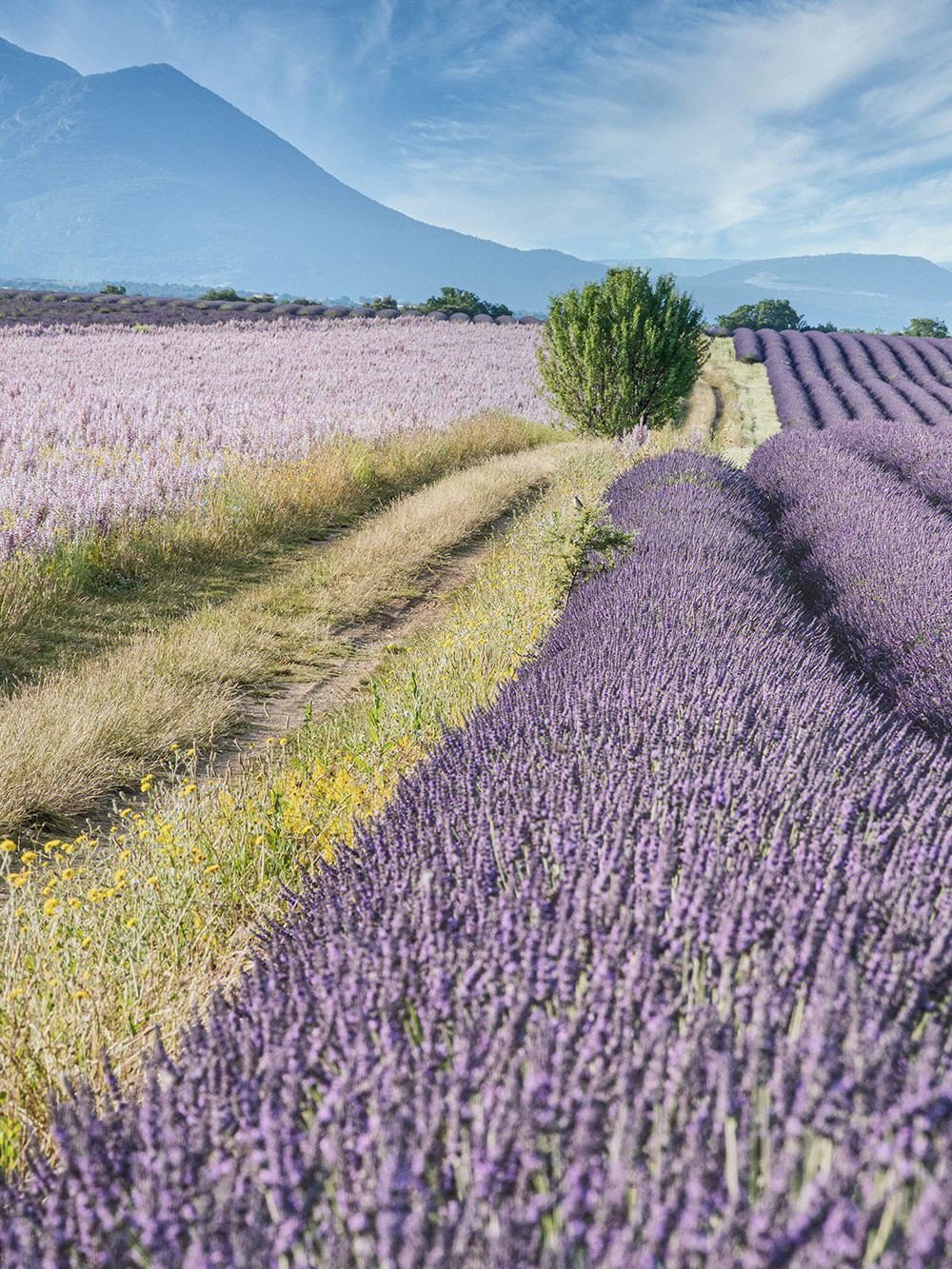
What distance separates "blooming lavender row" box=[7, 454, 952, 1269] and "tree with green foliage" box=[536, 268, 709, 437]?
11.7 metres

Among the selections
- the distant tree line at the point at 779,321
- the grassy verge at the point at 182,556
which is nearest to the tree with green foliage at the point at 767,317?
the distant tree line at the point at 779,321

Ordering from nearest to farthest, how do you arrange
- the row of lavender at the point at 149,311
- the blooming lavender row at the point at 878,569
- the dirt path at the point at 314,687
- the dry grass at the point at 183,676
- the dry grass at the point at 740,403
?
the dry grass at the point at 183,676 < the dirt path at the point at 314,687 < the blooming lavender row at the point at 878,569 < the dry grass at the point at 740,403 < the row of lavender at the point at 149,311

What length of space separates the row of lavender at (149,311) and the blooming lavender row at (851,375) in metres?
11.6

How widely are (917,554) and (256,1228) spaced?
5.35 m

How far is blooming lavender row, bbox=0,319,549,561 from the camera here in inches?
269

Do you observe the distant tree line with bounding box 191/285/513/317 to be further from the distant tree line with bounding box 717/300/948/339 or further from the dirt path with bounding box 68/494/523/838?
the dirt path with bounding box 68/494/523/838

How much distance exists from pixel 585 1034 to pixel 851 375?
92.8 ft

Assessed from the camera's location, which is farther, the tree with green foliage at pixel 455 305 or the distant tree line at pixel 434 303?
the tree with green foliage at pixel 455 305

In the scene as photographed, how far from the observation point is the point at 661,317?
12.7 m

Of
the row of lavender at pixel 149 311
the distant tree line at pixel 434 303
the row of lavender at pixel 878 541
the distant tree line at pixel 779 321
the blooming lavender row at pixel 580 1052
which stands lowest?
the blooming lavender row at pixel 580 1052

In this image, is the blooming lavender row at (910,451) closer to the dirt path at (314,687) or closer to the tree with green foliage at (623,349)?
the tree with green foliage at (623,349)

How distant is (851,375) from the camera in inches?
980

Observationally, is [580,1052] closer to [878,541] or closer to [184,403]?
[878,541]

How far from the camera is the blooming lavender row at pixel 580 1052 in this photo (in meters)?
0.77
